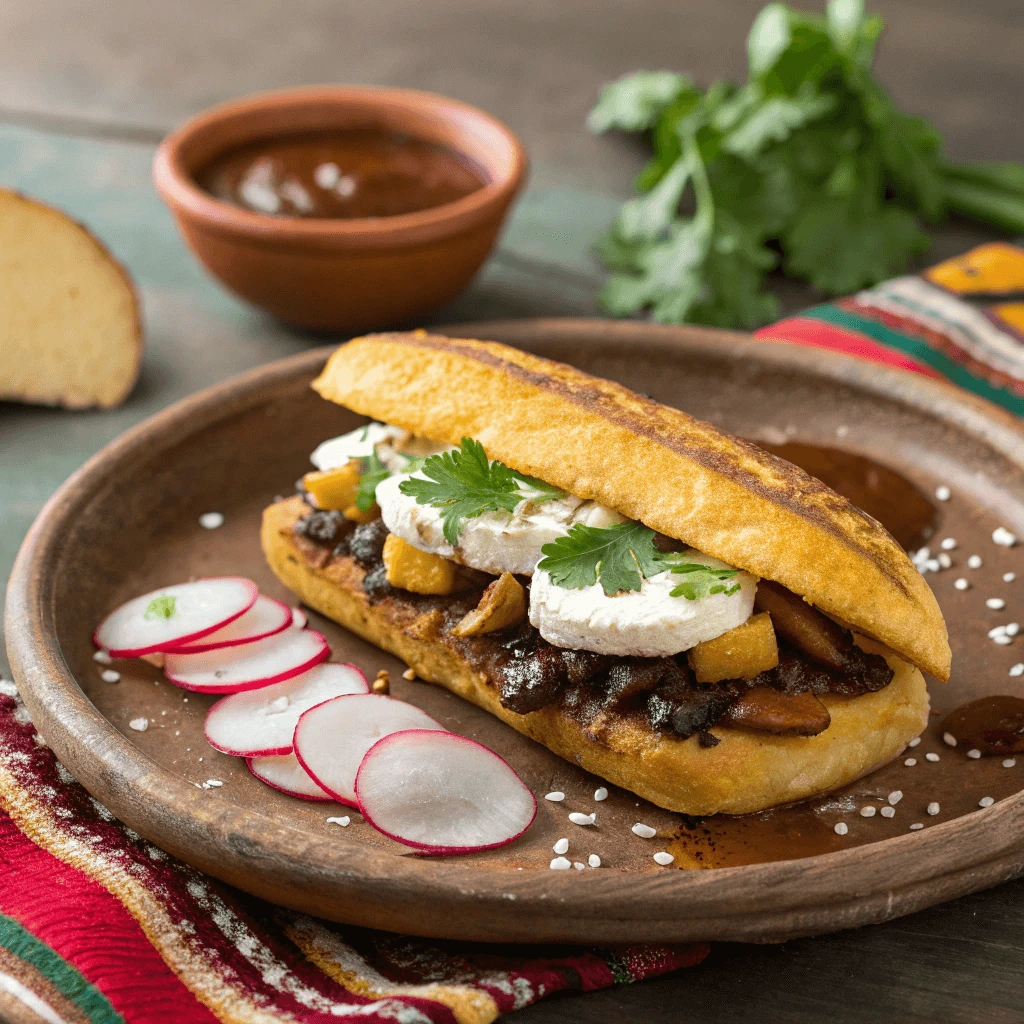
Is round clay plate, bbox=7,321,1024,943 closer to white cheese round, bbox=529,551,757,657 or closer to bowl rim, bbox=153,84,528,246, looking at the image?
white cheese round, bbox=529,551,757,657

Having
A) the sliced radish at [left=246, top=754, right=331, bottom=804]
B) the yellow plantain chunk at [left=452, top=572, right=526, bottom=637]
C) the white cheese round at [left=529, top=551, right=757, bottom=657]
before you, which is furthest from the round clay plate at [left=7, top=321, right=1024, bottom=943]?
the white cheese round at [left=529, top=551, right=757, bottom=657]

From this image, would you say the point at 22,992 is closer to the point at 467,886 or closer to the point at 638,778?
the point at 467,886

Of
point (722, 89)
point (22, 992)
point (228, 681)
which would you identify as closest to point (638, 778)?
point (228, 681)

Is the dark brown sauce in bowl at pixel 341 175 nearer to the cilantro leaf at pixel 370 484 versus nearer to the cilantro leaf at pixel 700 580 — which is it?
the cilantro leaf at pixel 370 484

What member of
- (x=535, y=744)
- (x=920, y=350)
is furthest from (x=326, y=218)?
(x=535, y=744)

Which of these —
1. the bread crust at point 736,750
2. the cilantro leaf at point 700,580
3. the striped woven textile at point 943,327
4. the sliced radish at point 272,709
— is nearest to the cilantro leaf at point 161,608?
the sliced radish at point 272,709

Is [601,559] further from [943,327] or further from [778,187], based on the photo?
[778,187]
